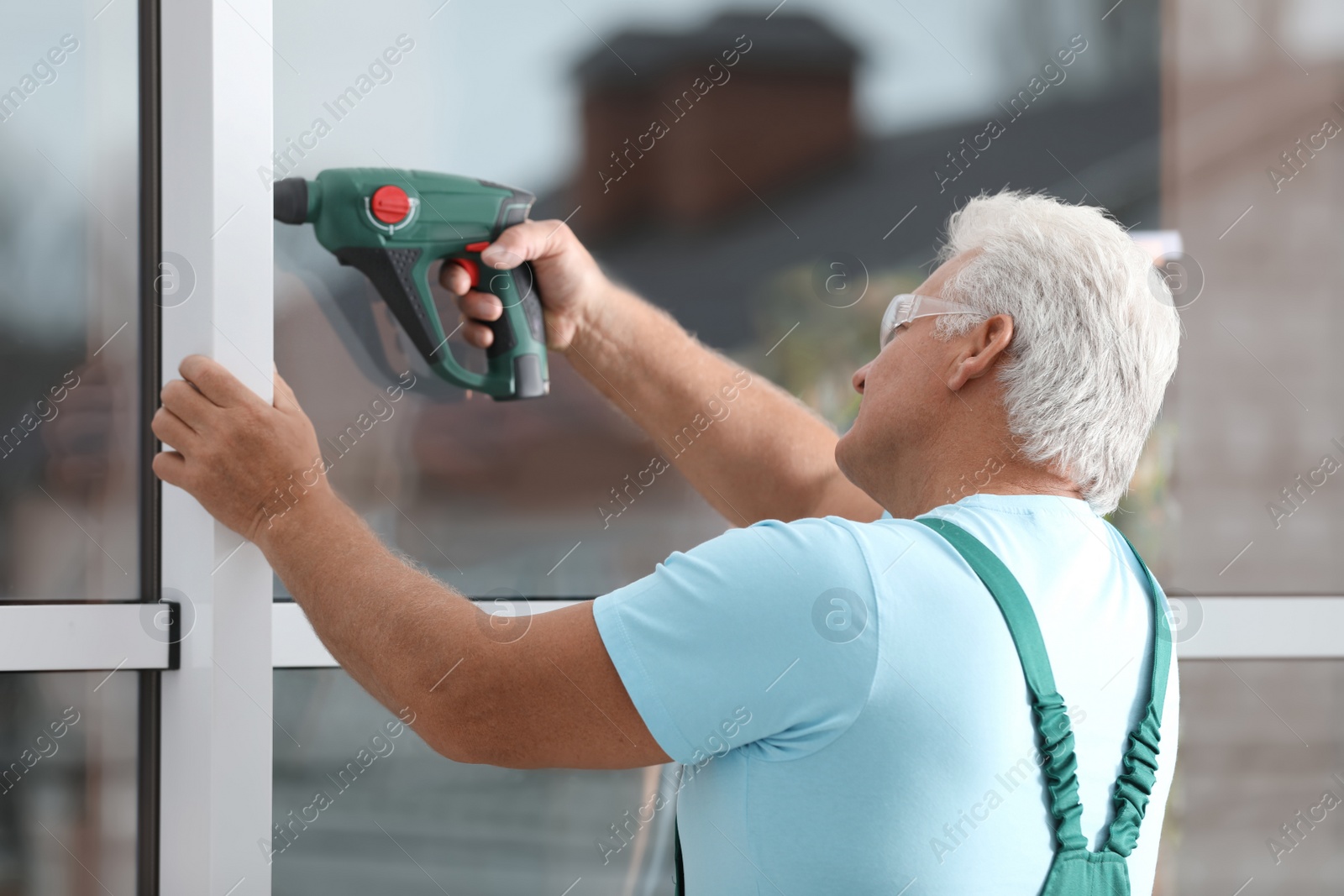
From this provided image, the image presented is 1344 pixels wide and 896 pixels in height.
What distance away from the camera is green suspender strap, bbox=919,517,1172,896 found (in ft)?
2.57

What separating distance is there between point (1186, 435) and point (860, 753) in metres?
0.98

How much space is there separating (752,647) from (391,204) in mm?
589

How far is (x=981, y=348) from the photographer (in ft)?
2.99

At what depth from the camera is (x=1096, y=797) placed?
84 centimetres

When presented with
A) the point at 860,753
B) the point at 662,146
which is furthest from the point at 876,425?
the point at 662,146

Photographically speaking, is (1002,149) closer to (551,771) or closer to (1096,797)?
(1096,797)

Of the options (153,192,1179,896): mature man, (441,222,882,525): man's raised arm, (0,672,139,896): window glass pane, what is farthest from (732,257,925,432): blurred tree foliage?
(0,672,139,896): window glass pane

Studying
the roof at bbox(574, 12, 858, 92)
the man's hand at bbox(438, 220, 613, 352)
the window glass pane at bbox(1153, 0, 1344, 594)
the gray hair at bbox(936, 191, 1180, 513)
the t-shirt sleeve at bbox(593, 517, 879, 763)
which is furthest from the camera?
the window glass pane at bbox(1153, 0, 1344, 594)

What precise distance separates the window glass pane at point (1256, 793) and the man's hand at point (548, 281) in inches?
42.2

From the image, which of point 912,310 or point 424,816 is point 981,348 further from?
point 424,816

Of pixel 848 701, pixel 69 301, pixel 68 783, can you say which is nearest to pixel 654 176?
pixel 69 301

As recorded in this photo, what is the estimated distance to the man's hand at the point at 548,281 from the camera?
43.7 inches

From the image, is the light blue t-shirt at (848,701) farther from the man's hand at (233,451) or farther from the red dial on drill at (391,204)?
the red dial on drill at (391,204)

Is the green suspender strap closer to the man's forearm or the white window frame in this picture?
the man's forearm
